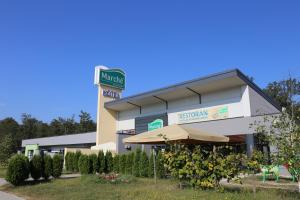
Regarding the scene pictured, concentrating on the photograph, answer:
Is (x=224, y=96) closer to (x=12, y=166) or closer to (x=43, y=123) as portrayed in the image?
(x=12, y=166)

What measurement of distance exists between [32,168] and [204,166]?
983cm

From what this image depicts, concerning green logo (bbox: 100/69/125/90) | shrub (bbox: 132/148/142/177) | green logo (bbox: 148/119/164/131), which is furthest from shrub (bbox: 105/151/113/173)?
green logo (bbox: 100/69/125/90)

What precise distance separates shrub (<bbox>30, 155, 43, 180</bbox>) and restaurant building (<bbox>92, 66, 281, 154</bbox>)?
11.0 m

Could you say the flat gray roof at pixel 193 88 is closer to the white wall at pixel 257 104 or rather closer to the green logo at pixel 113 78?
the white wall at pixel 257 104

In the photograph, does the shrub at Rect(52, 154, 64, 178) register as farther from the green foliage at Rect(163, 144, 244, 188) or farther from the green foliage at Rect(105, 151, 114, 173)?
the green foliage at Rect(163, 144, 244, 188)

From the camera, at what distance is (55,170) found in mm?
16906

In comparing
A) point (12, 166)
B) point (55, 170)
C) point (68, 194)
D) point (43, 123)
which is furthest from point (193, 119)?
point (43, 123)

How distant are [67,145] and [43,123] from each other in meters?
55.3

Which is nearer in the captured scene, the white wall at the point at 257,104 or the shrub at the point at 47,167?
the shrub at the point at 47,167

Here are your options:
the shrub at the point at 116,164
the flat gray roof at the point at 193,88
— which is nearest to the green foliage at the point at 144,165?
the shrub at the point at 116,164

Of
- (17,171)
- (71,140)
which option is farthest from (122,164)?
(71,140)

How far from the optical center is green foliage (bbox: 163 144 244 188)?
9.43 metres

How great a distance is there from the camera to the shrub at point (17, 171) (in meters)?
14.8

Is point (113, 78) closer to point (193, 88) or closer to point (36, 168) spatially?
point (193, 88)
